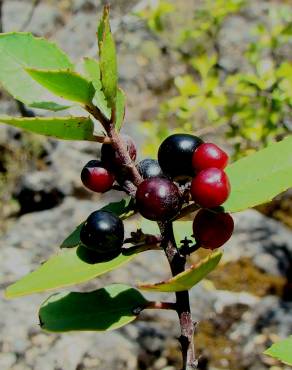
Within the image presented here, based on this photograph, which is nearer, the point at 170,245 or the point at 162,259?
the point at 170,245

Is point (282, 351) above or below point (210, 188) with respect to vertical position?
below

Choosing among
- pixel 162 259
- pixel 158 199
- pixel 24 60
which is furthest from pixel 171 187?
pixel 162 259

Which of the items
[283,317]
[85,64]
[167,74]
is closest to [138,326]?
[283,317]

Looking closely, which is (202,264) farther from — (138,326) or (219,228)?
(138,326)

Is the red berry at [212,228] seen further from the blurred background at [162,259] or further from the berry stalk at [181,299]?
the blurred background at [162,259]

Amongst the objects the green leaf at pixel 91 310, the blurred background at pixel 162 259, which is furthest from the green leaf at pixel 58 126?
the blurred background at pixel 162 259

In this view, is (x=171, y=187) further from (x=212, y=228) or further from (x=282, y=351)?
(x=282, y=351)

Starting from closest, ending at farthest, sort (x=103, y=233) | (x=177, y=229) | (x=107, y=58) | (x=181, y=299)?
(x=107, y=58)
(x=103, y=233)
(x=181, y=299)
(x=177, y=229)

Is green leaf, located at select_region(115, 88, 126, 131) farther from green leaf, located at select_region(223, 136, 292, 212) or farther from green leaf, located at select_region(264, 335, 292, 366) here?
green leaf, located at select_region(264, 335, 292, 366)
